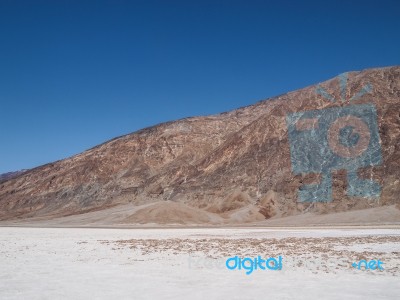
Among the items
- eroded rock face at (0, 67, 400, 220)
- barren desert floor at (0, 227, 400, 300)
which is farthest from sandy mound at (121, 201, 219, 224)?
barren desert floor at (0, 227, 400, 300)

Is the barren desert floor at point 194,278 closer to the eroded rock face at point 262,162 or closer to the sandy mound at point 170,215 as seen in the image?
the sandy mound at point 170,215

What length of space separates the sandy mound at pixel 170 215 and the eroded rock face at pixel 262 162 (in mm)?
6067

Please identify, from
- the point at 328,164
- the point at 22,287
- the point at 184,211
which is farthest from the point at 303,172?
the point at 22,287

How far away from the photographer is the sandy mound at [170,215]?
5888 centimetres

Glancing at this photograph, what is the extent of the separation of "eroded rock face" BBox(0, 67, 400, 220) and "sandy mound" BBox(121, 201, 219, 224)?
6067 mm

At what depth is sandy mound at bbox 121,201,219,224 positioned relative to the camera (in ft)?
193

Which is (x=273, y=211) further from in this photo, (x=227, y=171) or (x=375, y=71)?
(x=375, y=71)

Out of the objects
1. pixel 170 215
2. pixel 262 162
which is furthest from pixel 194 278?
pixel 262 162

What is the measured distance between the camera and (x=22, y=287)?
9773 millimetres

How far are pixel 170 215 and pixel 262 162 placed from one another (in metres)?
17.6

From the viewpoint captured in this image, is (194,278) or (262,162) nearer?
(194,278)

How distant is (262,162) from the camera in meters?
69.1

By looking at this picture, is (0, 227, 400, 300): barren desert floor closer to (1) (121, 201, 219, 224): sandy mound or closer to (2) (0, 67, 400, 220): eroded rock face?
(1) (121, 201, 219, 224): sandy mound

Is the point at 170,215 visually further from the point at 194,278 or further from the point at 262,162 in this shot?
the point at 194,278
